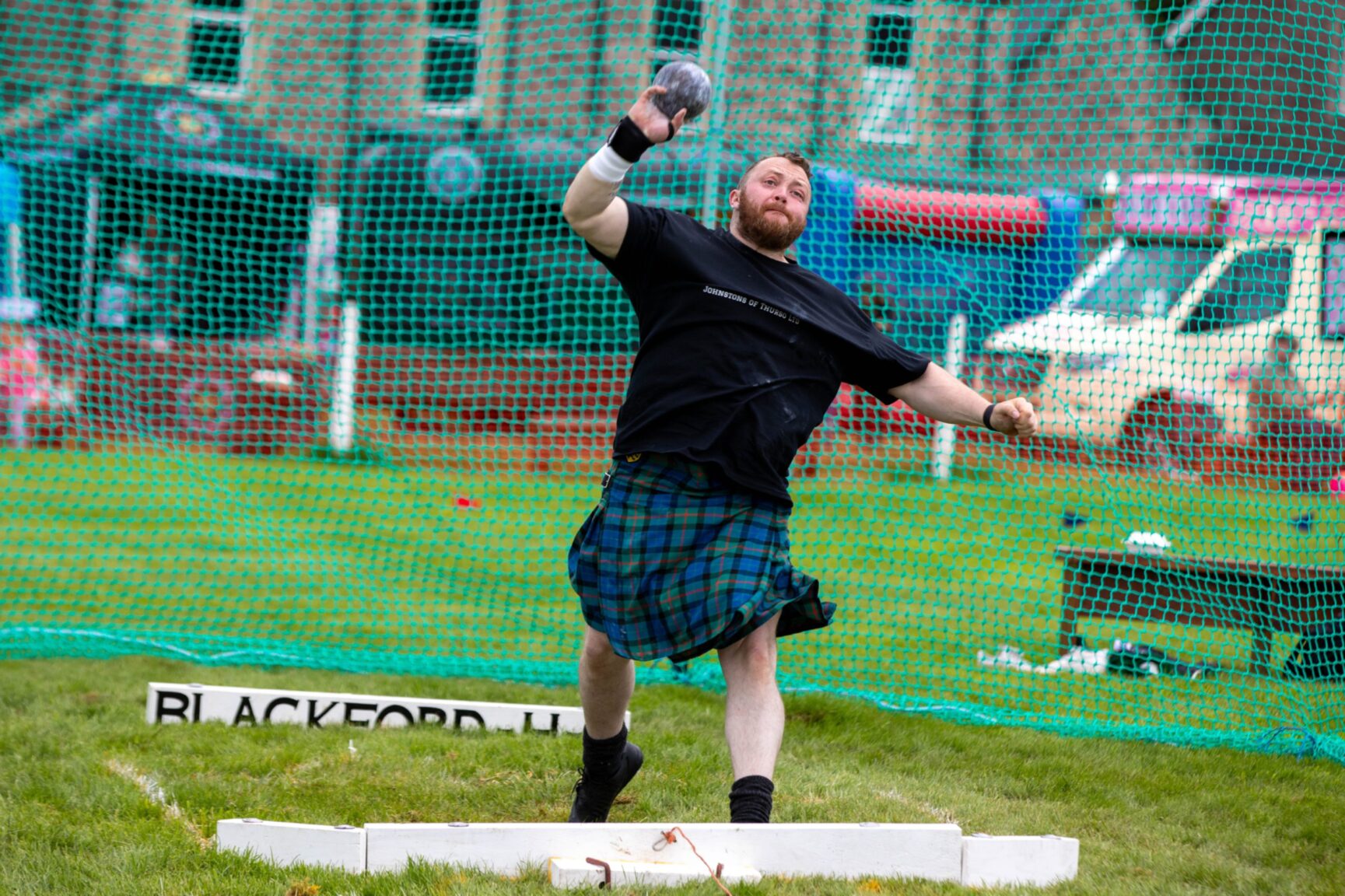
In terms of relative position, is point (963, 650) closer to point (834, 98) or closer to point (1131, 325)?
point (1131, 325)

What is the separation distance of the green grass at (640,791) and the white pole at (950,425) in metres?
2.03

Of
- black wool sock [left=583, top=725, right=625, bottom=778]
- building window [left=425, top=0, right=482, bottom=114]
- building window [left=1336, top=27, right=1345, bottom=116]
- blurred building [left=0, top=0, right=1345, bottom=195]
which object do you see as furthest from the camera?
building window [left=425, top=0, right=482, bottom=114]

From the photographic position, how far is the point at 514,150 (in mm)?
8086

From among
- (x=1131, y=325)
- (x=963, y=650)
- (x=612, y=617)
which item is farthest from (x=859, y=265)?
(x=612, y=617)

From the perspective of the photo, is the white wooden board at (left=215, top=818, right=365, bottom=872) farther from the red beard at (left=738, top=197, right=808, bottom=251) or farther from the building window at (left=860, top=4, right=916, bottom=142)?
the building window at (left=860, top=4, right=916, bottom=142)

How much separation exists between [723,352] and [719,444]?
0.20m

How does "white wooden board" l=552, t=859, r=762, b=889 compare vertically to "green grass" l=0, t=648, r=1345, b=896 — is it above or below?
above

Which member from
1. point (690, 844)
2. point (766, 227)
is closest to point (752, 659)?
point (690, 844)

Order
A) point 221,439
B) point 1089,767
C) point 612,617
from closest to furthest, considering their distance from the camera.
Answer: point 612,617
point 1089,767
point 221,439

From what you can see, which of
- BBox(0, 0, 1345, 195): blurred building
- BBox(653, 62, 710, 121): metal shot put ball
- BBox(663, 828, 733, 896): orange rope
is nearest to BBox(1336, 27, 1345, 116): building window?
BBox(0, 0, 1345, 195): blurred building

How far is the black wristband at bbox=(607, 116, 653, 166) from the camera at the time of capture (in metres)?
2.64

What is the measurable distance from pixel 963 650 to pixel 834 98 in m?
3.75

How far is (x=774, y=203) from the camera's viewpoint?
9.69 ft

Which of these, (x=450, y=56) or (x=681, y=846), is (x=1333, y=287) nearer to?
(x=681, y=846)
